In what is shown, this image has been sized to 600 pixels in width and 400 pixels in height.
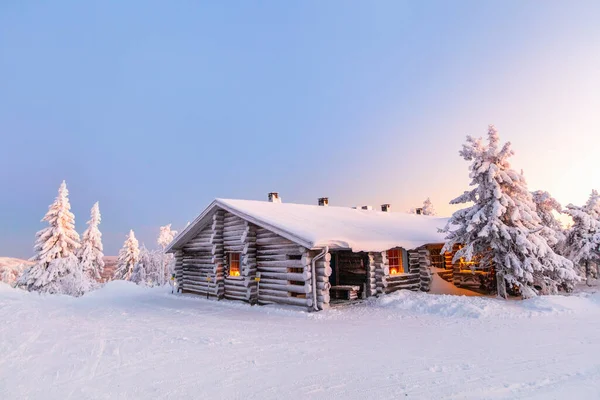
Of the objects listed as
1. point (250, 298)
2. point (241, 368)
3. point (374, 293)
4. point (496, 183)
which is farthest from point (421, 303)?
point (241, 368)

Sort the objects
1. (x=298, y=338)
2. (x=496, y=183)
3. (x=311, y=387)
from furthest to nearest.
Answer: (x=496, y=183) < (x=298, y=338) < (x=311, y=387)

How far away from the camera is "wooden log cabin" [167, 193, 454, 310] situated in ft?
50.0

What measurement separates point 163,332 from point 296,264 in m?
6.23

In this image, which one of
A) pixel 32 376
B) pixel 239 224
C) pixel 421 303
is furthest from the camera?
pixel 239 224

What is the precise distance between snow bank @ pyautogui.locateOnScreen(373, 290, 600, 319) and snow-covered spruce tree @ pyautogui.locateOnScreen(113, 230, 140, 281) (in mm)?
41879

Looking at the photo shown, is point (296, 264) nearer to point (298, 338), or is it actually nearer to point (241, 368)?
point (298, 338)

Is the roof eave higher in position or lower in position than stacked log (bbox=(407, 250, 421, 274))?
higher

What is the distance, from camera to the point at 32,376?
7.33 metres

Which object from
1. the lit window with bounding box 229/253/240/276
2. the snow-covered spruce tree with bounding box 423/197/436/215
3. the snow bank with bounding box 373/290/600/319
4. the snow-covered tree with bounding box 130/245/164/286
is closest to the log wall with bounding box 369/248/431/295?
the snow bank with bounding box 373/290/600/319

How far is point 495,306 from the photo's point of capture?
13453 mm

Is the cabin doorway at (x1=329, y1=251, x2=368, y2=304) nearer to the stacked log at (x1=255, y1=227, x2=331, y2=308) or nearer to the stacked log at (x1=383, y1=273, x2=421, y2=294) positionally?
the stacked log at (x1=383, y1=273, x2=421, y2=294)

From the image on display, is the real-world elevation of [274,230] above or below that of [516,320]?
above

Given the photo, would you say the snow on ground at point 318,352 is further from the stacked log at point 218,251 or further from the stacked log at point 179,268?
the stacked log at point 179,268

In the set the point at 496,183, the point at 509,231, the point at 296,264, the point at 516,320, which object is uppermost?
the point at 496,183
